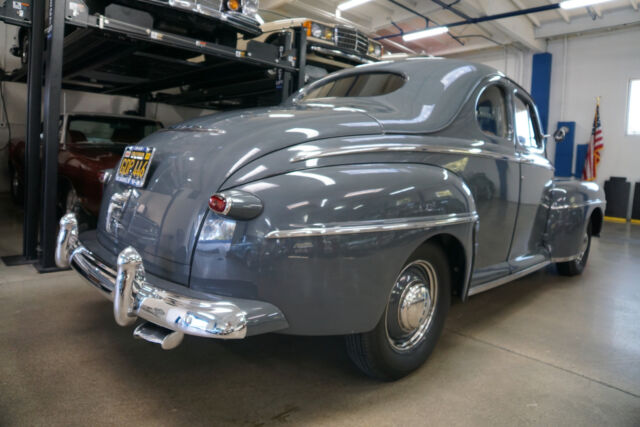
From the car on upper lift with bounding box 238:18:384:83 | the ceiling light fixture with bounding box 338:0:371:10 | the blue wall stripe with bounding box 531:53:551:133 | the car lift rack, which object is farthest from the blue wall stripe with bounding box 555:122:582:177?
the car lift rack

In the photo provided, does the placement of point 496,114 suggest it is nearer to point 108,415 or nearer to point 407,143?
point 407,143

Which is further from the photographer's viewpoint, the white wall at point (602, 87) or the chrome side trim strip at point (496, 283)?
the white wall at point (602, 87)

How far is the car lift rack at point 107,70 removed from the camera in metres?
3.61


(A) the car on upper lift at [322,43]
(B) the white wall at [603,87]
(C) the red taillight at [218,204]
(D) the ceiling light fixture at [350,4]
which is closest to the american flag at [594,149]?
(B) the white wall at [603,87]

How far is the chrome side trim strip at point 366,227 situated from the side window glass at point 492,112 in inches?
36.5

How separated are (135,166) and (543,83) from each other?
13.8m

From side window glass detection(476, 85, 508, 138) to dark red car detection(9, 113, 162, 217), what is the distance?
9.17ft

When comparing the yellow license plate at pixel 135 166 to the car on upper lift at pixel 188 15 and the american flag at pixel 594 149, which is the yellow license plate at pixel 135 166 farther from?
the american flag at pixel 594 149

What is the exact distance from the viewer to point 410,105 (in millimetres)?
2484

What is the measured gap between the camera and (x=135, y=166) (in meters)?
2.18

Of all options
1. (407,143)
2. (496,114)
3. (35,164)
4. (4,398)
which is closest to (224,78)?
(35,164)

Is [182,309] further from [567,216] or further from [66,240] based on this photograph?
[567,216]

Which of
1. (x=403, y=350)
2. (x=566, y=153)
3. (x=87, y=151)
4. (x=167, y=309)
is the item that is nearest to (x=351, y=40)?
(x=87, y=151)

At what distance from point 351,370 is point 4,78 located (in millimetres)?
8748
